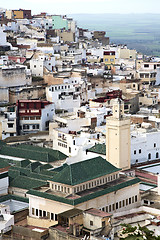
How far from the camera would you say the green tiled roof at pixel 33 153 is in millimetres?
41969

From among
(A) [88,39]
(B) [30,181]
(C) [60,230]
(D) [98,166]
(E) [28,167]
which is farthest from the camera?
(A) [88,39]

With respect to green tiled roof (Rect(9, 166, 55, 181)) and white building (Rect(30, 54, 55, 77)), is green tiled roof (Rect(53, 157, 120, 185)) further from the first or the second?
white building (Rect(30, 54, 55, 77))

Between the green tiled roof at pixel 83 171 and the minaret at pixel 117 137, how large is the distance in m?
4.10

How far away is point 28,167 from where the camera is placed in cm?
3972

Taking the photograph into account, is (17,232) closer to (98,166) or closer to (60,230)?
(60,230)

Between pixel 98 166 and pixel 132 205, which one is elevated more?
pixel 98 166

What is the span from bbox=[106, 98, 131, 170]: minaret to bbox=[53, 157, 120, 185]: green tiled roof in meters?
4.10

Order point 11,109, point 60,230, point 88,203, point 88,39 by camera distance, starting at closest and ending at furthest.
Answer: point 60,230 → point 88,203 → point 11,109 → point 88,39

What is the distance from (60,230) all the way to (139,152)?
14.1 m

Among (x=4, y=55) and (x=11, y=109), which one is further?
(x=4, y=55)

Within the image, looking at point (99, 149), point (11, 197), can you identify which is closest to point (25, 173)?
point (11, 197)

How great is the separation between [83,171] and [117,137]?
19.6 feet

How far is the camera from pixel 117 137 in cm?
3797

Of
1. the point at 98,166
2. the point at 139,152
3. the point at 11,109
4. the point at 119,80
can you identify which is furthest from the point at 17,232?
the point at 119,80
